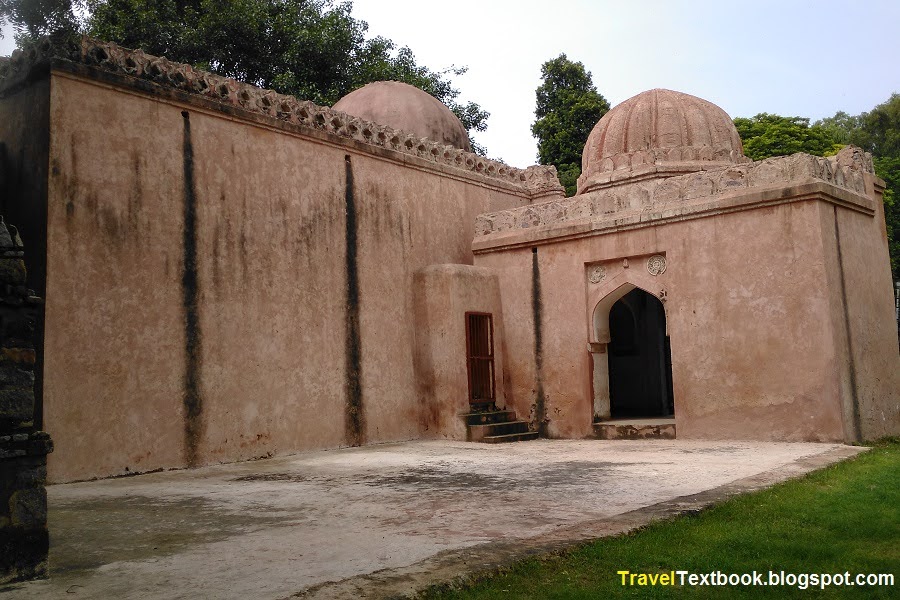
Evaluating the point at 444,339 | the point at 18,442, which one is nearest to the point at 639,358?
the point at 444,339

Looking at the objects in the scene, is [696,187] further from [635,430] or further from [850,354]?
[635,430]

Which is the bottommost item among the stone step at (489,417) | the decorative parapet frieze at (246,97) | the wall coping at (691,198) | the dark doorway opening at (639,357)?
the stone step at (489,417)

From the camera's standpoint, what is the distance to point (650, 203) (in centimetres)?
1072

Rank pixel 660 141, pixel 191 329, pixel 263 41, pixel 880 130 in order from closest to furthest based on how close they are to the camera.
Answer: pixel 191 329, pixel 660 141, pixel 263 41, pixel 880 130

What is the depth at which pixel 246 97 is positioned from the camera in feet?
32.0

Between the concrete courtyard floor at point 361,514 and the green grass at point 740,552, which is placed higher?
the concrete courtyard floor at point 361,514

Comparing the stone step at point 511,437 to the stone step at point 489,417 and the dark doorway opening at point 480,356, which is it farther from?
the dark doorway opening at point 480,356

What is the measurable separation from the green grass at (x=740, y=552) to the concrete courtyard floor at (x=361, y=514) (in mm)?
165

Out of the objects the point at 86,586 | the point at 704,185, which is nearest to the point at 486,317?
the point at 704,185

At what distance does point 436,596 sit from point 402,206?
8.81m

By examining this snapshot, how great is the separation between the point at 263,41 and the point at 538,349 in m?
12.4

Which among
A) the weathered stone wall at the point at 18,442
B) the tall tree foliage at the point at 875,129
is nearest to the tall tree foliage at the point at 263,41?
the weathered stone wall at the point at 18,442

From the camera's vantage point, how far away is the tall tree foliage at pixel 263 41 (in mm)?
18578

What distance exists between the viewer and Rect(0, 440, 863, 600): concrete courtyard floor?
369 centimetres
